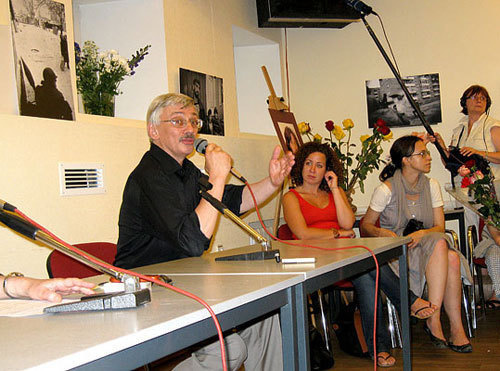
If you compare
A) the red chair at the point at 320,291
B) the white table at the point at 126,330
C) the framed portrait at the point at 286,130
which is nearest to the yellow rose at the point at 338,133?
the framed portrait at the point at 286,130

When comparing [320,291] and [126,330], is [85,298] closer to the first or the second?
[126,330]

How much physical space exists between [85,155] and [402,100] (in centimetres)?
331

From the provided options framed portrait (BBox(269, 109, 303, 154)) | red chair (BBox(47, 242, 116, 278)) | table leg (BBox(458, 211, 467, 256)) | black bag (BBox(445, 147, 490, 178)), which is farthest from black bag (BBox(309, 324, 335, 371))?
Answer: black bag (BBox(445, 147, 490, 178))

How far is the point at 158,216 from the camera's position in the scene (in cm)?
213

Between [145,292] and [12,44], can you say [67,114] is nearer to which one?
[12,44]

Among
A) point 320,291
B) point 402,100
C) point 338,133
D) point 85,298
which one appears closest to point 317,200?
point 320,291

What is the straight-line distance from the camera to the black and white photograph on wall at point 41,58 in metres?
2.55

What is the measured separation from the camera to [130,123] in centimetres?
333

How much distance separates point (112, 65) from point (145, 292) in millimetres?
2193

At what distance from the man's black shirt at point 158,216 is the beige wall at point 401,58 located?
319cm

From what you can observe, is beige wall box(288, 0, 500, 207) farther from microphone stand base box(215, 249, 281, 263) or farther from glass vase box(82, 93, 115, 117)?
microphone stand base box(215, 249, 281, 263)

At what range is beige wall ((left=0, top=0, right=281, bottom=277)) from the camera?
7.82 feet

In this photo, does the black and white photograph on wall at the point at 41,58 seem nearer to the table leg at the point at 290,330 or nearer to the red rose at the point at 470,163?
the table leg at the point at 290,330

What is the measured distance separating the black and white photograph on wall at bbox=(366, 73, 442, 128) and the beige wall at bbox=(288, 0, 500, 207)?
6 centimetres
